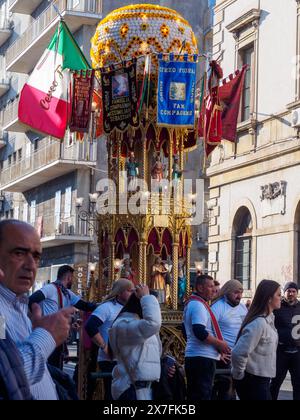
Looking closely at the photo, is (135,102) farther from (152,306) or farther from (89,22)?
(89,22)

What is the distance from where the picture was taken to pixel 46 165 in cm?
4041

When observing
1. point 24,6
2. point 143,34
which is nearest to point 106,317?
point 143,34

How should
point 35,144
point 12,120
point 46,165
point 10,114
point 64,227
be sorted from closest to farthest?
point 64,227
point 46,165
point 35,144
point 12,120
point 10,114

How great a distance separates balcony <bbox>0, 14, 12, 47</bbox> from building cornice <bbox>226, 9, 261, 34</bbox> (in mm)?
26024

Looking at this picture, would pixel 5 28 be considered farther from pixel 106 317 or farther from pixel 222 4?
pixel 106 317

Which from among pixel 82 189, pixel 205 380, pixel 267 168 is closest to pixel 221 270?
pixel 267 168

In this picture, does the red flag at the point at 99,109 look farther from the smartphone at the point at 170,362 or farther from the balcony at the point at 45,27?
the balcony at the point at 45,27

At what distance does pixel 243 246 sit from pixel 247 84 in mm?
4640

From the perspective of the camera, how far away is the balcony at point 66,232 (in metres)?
37.9

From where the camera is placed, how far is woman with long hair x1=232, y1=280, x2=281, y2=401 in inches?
341

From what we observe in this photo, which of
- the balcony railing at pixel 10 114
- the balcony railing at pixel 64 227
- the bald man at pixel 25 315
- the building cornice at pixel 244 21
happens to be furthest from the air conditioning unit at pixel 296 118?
the balcony railing at pixel 10 114

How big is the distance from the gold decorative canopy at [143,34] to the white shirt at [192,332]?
5.88 meters

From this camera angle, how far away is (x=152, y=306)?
8.21 metres
